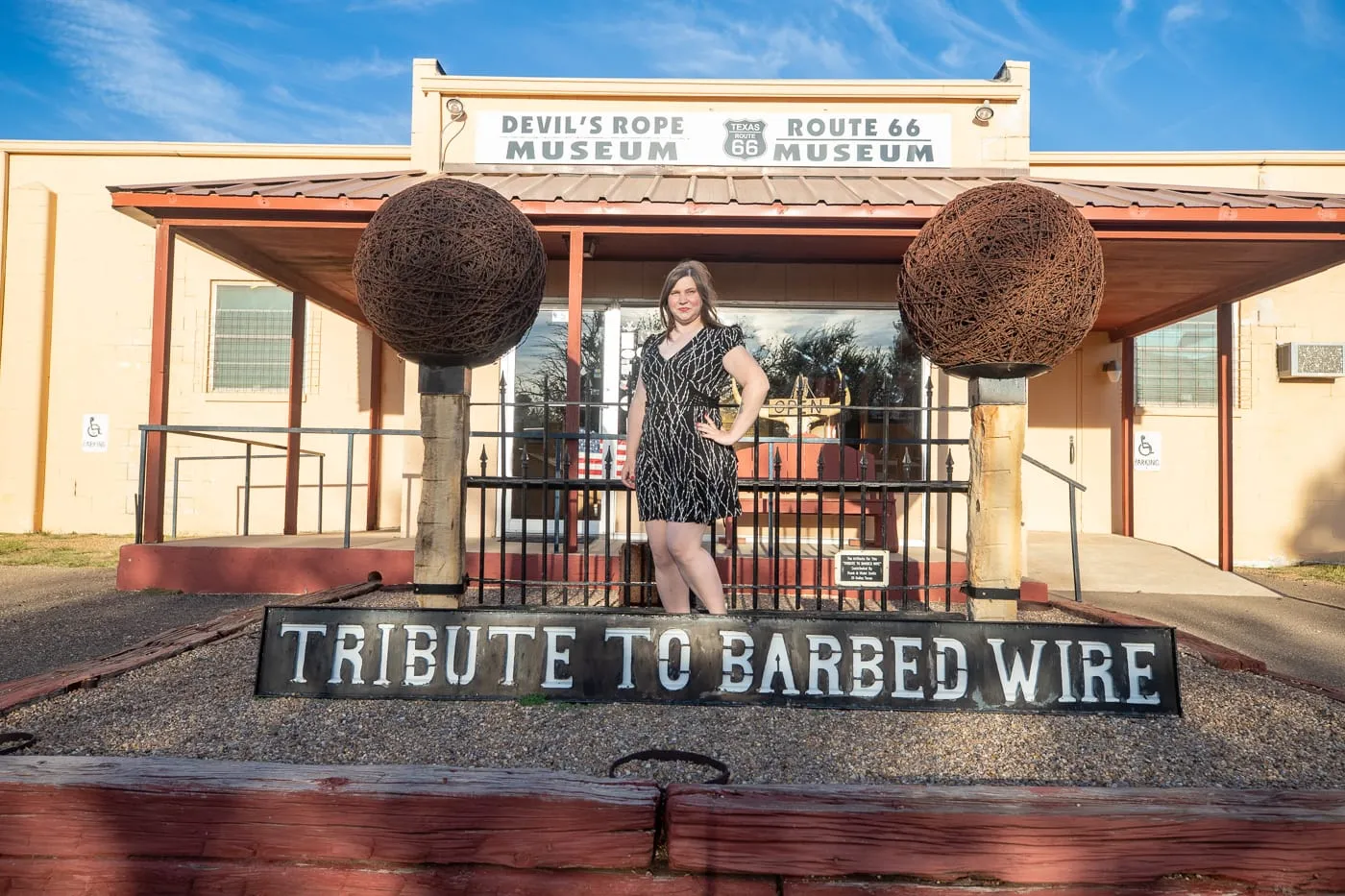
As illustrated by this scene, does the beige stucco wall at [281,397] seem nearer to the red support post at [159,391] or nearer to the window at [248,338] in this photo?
the window at [248,338]

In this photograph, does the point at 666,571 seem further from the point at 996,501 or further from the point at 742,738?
the point at 996,501

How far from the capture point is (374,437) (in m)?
10.2

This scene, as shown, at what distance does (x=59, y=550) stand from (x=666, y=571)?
8.86 m

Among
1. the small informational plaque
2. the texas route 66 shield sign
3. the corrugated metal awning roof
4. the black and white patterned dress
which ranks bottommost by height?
the small informational plaque

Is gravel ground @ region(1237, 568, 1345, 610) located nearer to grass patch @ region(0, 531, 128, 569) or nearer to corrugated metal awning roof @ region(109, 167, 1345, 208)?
corrugated metal awning roof @ region(109, 167, 1345, 208)

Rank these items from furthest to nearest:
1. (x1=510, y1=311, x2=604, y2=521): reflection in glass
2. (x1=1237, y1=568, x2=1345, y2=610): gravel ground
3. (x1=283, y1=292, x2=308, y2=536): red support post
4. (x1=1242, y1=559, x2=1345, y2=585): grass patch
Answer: (x1=1242, y1=559, x2=1345, y2=585): grass patch, (x1=283, y1=292, x2=308, y2=536): red support post, (x1=510, y1=311, x2=604, y2=521): reflection in glass, (x1=1237, y1=568, x2=1345, y2=610): gravel ground

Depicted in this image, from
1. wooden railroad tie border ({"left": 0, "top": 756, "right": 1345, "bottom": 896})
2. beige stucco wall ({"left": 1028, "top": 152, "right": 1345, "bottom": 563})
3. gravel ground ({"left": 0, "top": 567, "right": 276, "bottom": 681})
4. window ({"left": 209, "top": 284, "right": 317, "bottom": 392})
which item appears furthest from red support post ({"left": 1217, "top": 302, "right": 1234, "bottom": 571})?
window ({"left": 209, "top": 284, "right": 317, "bottom": 392})

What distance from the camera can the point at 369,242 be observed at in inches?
125

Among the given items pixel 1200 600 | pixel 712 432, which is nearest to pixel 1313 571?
pixel 1200 600

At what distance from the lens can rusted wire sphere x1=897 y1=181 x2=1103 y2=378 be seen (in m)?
3.01

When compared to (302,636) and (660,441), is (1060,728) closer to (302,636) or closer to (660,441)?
(660,441)

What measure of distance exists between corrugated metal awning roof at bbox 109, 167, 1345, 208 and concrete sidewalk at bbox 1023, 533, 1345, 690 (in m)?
3.11

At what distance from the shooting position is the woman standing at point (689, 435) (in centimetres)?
302

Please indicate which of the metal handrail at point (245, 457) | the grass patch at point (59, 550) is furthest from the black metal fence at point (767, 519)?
the grass patch at point (59, 550)
